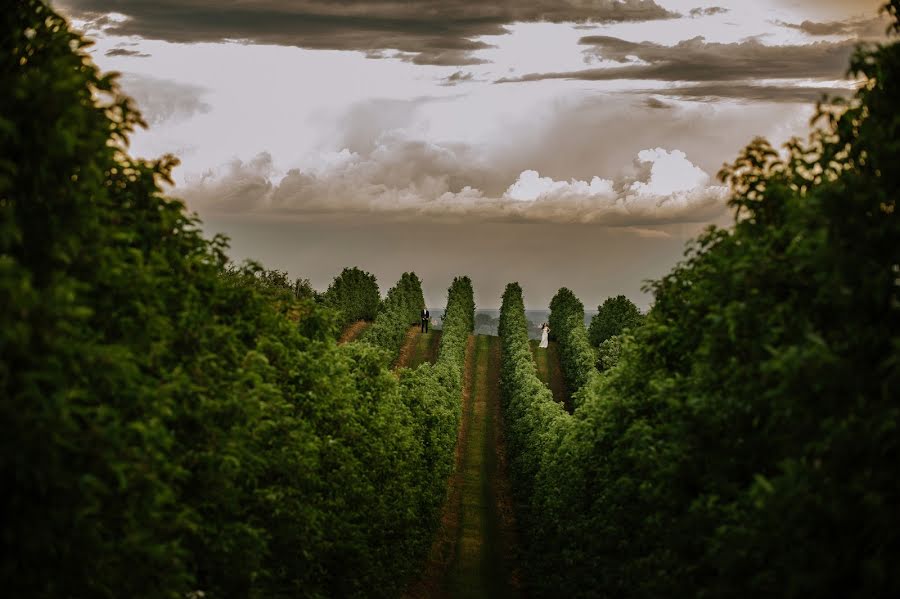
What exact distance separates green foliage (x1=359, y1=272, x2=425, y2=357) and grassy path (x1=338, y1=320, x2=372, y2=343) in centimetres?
224

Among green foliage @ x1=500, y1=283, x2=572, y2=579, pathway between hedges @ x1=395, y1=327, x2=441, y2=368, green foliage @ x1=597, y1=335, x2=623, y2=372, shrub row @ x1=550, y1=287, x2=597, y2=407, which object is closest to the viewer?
green foliage @ x1=500, y1=283, x2=572, y2=579

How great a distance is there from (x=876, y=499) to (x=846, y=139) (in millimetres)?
5923

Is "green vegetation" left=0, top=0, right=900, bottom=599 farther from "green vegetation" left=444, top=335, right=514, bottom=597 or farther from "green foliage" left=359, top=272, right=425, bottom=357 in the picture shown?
"green foliage" left=359, top=272, right=425, bottom=357

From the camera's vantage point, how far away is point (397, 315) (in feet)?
320

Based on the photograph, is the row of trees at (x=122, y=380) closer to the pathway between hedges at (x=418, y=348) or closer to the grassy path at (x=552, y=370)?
the grassy path at (x=552, y=370)

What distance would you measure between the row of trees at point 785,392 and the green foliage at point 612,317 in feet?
268

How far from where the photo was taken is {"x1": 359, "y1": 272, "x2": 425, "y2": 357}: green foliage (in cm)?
8575

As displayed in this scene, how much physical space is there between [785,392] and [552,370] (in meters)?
83.5

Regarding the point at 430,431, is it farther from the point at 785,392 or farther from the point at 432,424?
the point at 785,392

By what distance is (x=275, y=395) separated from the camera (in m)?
16.4

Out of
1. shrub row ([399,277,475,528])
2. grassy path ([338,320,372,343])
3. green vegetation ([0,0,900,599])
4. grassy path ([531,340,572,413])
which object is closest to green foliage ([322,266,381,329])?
grassy path ([338,320,372,343])

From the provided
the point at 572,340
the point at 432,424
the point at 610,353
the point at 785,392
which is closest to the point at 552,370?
the point at 572,340

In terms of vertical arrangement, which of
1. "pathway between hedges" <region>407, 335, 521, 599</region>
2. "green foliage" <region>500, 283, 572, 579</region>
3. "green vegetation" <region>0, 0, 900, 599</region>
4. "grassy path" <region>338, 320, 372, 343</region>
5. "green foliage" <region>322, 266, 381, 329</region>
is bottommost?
"pathway between hedges" <region>407, 335, 521, 599</region>

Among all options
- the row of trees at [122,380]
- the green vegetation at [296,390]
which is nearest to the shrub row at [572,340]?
the green vegetation at [296,390]
